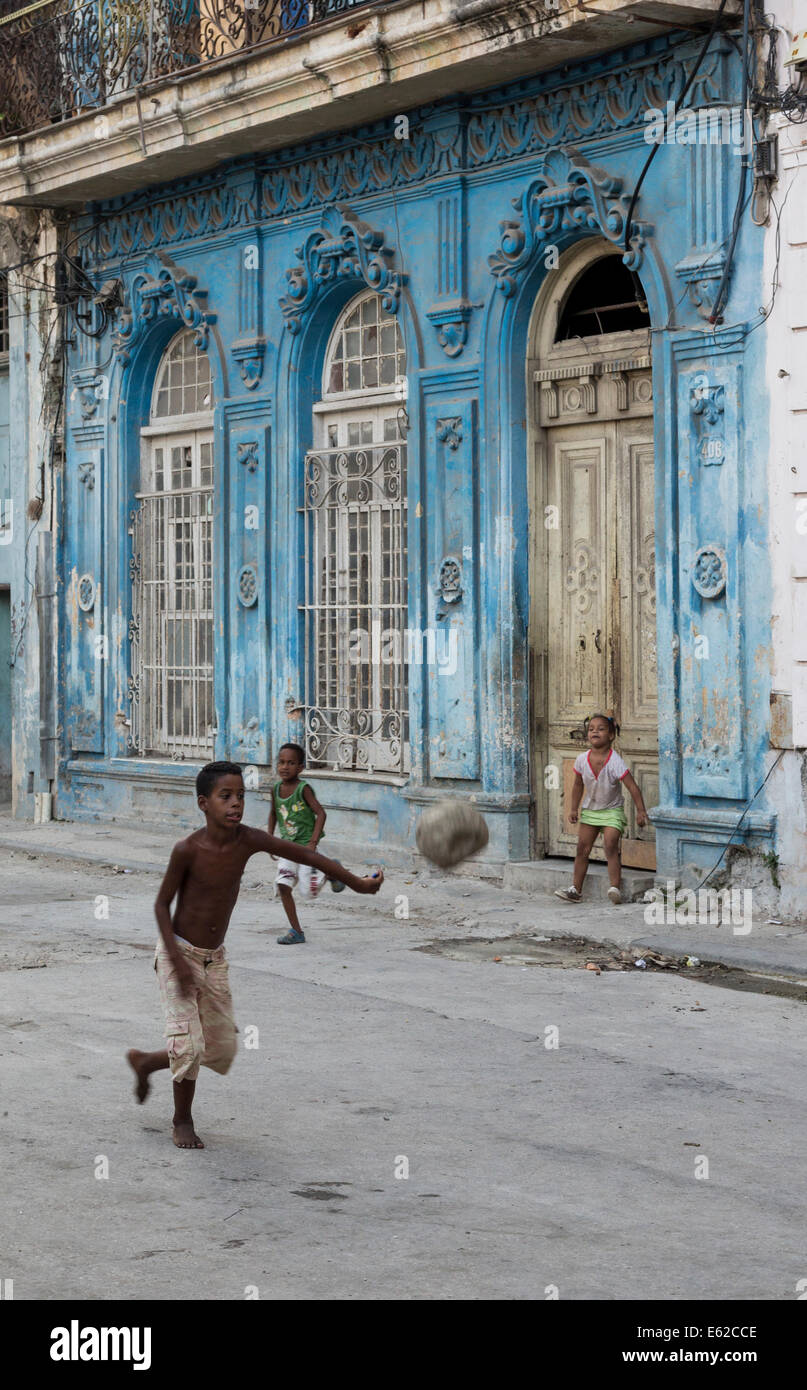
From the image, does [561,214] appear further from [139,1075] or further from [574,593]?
[139,1075]

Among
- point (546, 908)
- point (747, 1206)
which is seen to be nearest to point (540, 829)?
point (546, 908)

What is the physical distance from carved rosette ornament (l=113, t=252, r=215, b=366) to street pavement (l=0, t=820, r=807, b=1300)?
256 inches

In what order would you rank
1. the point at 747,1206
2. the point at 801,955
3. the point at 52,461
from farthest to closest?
the point at 52,461 → the point at 801,955 → the point at 747,1206

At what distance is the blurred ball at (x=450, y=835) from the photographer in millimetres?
→ 7594

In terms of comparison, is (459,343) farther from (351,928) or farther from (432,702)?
(351,928)

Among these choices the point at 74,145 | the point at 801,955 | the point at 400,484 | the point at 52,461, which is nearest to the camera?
the point at 801,955

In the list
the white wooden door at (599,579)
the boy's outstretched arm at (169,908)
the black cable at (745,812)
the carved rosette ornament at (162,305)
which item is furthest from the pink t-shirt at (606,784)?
the carved rosette ornament at (162,305)

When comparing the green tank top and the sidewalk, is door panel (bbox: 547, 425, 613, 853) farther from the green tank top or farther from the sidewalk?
the green tank top

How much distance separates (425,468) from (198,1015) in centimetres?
737

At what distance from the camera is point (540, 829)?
12570mm

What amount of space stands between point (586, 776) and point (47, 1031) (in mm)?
4438

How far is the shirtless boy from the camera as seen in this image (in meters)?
6.16

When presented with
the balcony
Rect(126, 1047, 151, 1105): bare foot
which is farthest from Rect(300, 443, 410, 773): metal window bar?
Rect(126, 1047, 151, 1105): bare foot

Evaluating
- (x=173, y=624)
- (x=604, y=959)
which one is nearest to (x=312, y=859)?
(x=604, y=959)
